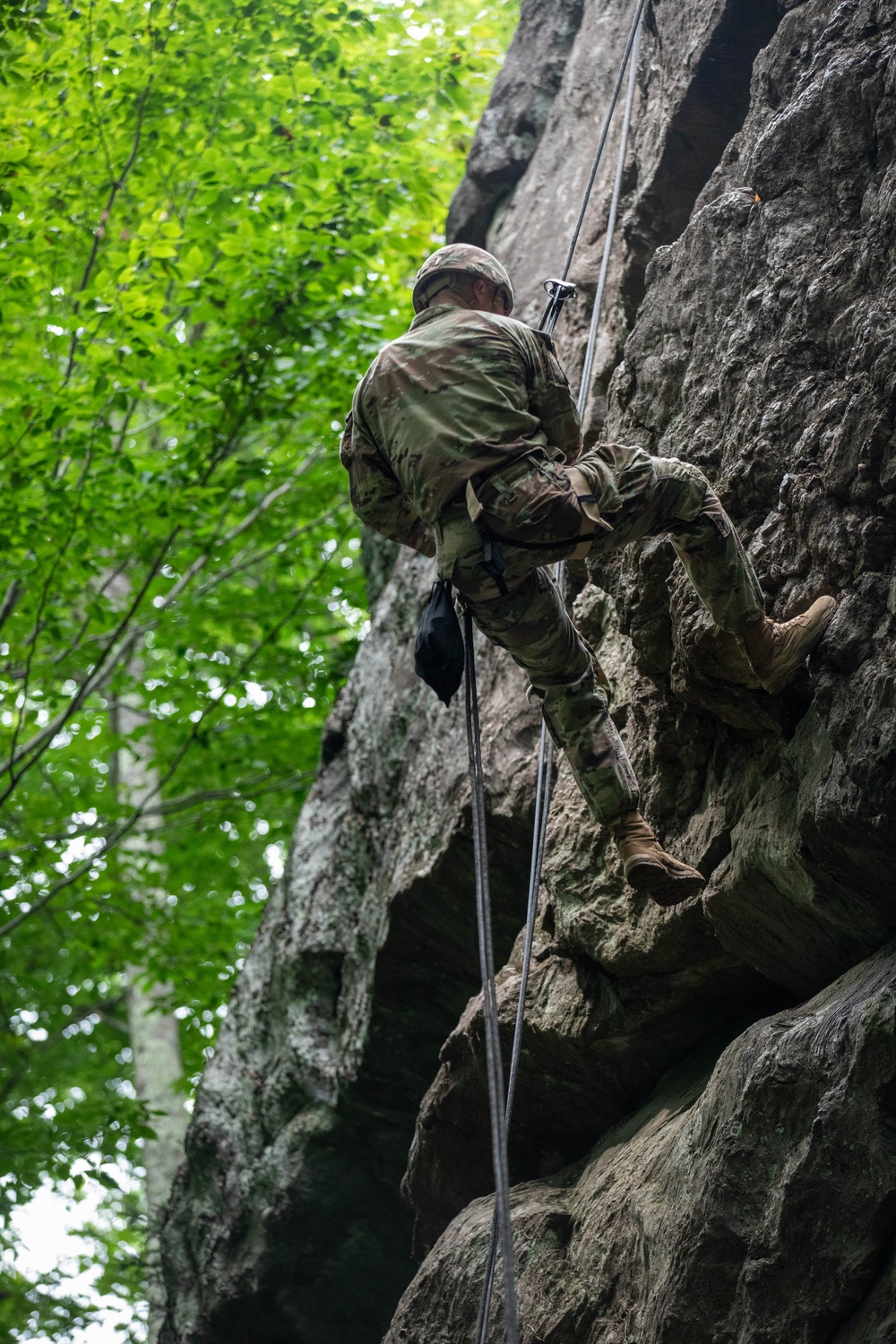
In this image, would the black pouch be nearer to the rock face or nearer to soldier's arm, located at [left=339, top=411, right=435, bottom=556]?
soldier's arm, located at [left=339, top=411, right=435, bottom=556]

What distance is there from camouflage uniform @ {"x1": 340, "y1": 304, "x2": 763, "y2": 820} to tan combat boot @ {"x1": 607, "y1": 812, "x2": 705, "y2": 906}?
136 mm

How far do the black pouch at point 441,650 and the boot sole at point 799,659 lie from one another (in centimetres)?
Answer: 105

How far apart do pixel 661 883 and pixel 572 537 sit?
4.12 ft

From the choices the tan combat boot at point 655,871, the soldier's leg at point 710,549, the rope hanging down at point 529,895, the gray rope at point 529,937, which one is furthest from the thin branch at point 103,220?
the tan combat boot at point 655,871

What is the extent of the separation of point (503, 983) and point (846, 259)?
3617mm

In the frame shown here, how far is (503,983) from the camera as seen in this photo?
5918mm

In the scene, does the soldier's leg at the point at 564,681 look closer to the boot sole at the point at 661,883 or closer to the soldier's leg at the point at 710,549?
the boot sole at the point at 661,883

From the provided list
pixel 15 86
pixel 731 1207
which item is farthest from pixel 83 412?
pixel 731 1207

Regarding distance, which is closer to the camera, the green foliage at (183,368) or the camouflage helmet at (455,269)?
the camouflage helmet at (455,269)

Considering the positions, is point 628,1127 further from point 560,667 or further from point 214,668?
point 214,668

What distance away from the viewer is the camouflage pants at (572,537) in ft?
13.0

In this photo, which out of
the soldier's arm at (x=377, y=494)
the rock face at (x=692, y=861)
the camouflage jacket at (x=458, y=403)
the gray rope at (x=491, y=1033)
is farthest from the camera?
the soldier's arm at (x=377, y=494)

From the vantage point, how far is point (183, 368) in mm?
9398

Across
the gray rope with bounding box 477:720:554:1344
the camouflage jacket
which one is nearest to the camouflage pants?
the camouflage jacket
